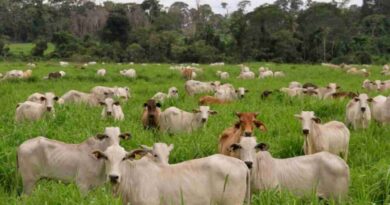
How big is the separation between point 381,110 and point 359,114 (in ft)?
3.20

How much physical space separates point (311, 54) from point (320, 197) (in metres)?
39.4

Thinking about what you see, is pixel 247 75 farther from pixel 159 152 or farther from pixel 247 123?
pixel 159 152

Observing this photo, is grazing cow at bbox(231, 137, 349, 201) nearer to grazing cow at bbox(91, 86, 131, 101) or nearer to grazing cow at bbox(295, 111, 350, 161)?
grazing cow at bbox(295, 111, 350, 161)

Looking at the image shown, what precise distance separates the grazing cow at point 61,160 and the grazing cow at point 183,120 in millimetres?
3453

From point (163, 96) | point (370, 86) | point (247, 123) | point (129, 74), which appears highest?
point (247, 123)

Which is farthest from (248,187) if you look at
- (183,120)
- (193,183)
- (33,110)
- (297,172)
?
(33,110)

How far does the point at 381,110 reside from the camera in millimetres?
11398

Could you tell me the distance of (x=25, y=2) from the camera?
65.4 metres

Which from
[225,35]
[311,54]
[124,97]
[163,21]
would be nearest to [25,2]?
[163,21]

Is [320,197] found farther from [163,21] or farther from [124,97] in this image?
[163,21]

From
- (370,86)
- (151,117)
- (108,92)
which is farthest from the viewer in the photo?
(370,86)

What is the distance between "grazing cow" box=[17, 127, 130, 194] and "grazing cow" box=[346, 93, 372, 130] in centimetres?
548

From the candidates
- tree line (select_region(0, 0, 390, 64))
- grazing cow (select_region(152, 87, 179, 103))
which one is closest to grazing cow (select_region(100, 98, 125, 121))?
grazing cow (select_region(152, 87, 179, 103))

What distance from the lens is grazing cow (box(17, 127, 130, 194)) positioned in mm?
7020
